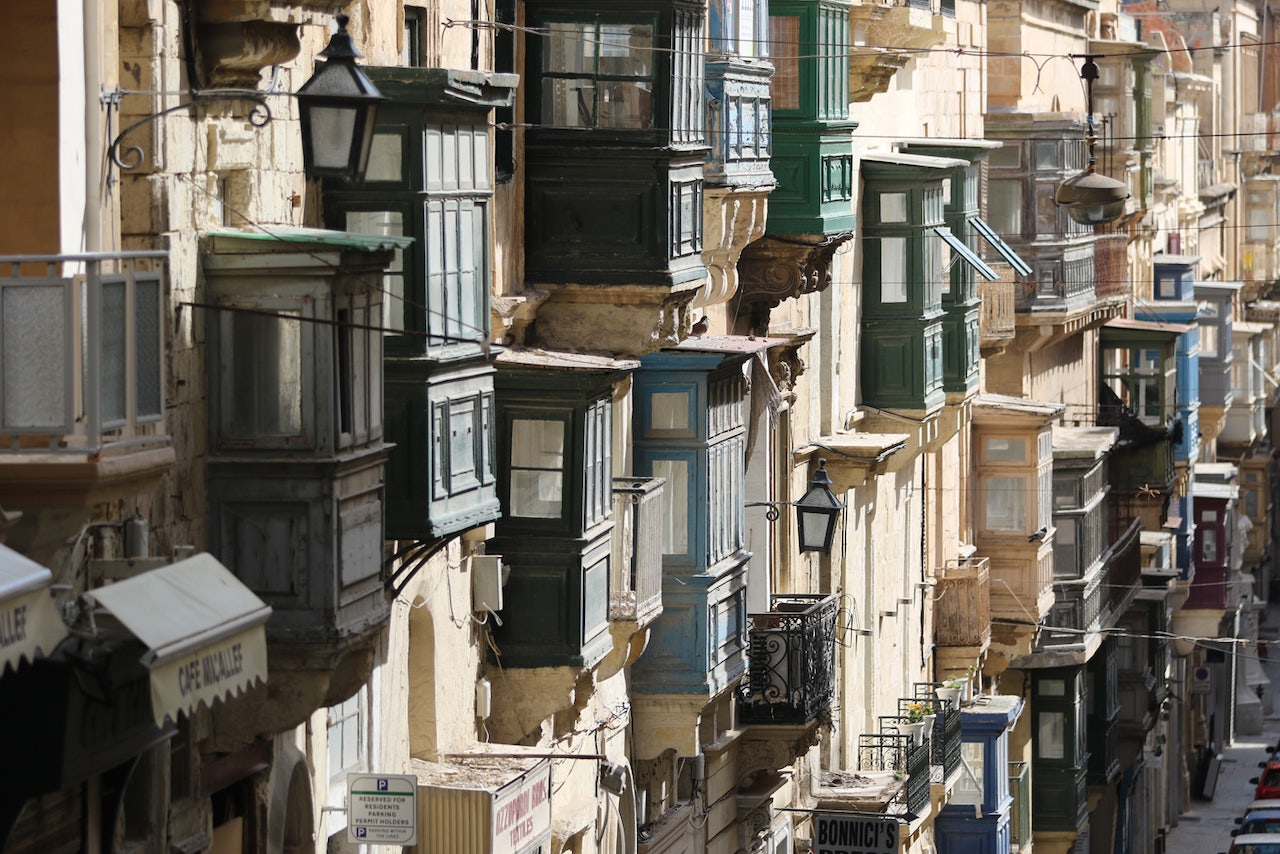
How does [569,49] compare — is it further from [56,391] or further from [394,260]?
[56,391]

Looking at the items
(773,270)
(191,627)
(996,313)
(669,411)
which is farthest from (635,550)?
(996,313)

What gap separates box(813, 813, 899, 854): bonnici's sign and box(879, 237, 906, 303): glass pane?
6013 millimetres

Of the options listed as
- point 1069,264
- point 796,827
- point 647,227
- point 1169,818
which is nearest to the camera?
point 647,227

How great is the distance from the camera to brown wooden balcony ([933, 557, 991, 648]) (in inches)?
1457

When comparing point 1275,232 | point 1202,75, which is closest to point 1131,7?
point 1202,75

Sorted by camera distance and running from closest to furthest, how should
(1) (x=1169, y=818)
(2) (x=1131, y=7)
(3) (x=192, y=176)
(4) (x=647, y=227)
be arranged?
(3) (x=192, y=176) → (4) (x=647, y=227) → (1) (x=1169, y=818) → (2) (x=1131, y=7)

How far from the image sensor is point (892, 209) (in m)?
32.9

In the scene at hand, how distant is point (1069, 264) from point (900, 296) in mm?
9179

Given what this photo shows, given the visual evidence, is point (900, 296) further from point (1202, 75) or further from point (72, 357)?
point (1202, 75)

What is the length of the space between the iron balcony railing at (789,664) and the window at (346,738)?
8657 millimetres

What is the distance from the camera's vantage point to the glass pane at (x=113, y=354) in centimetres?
1309

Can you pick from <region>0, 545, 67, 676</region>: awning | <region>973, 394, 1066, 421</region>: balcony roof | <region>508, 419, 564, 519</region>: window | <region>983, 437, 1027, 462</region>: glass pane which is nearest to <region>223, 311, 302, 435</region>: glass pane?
<region>0, 545, 67, 676</region>: awning

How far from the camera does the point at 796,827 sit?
31.1 m

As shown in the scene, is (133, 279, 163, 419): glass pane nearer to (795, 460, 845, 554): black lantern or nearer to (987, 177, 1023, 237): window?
(795, 460, 845, 554): black lantern
